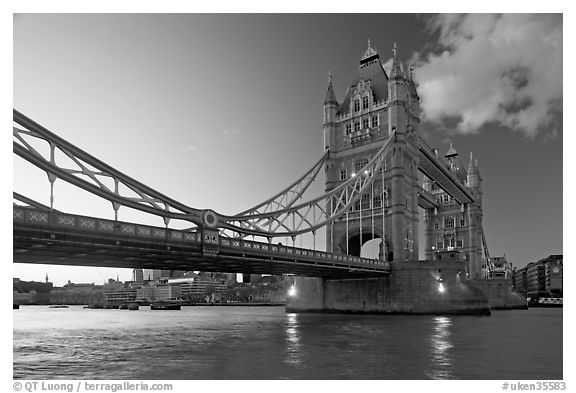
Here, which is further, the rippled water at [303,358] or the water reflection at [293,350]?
the water reflection at [293,350]

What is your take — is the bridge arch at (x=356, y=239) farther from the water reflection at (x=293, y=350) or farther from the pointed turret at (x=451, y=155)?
the pointed turret at (x=451, y=155)

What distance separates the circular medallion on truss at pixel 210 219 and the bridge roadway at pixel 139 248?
51cm

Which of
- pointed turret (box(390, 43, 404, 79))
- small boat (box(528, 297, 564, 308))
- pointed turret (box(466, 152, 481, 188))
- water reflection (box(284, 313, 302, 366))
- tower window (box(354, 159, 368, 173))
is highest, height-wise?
pointed turret (box(390, 43, 404, 79))

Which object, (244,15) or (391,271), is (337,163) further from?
(244,15)

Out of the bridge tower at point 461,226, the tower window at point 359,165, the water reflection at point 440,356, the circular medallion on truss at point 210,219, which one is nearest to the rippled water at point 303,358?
the water reflection at point 440,356

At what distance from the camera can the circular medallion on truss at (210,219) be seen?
36922 millimetres

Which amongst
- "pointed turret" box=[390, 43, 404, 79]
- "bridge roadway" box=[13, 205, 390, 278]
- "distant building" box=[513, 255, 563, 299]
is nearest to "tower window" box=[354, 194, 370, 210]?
"pointed turret" box=[390, 43, 404, 79]

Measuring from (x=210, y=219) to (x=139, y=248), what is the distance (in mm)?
5786

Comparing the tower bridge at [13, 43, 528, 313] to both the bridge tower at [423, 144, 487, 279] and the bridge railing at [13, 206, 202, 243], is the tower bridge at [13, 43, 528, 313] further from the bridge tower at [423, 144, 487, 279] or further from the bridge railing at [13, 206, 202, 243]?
the bridge tower at [423, 144, 487, 279]

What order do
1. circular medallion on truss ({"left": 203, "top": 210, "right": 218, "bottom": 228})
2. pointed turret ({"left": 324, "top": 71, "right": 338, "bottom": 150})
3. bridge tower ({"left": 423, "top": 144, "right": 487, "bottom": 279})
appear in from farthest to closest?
bridge tower ({"left": 423, "top": 144, "right": 487, "bottom": 279}) < pointed turret ({"left": 324, "top": 71, "right": 338, "bottom": 150}) < circular medallion on truss ({"left": 203, "top": 210, "right": 218, "bottom": 228})

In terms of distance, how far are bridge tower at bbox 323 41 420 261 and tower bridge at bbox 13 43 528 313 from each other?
15 cm

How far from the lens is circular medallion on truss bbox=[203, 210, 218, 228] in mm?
36922

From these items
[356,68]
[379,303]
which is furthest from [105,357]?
[356,68]

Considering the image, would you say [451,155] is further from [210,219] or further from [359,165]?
[210,219]
